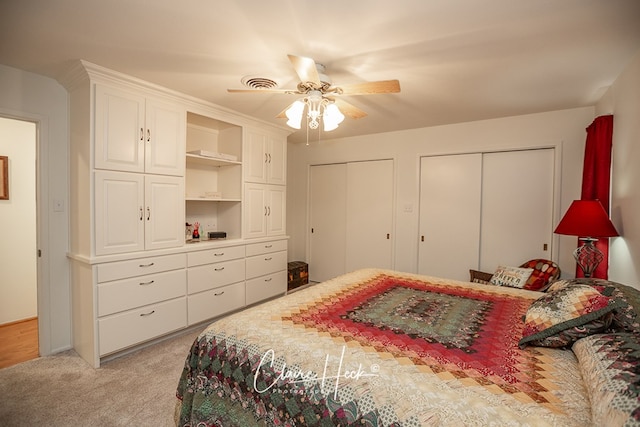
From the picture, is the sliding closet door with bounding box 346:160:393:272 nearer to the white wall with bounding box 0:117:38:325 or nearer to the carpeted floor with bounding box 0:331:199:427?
the carpeted floor with bounding box 0:331:199:427

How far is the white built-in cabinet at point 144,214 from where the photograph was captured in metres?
2.42

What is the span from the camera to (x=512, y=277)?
310 cm

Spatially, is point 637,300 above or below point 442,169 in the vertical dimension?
below

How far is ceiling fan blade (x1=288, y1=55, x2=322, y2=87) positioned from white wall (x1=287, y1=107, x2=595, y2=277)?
2031 mm

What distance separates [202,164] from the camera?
368 cm

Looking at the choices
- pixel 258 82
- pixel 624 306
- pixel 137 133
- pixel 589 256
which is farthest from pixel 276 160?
pixel 624 306

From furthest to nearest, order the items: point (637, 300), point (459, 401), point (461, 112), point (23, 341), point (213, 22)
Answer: point (461, 112), point (23, 341), point (213, 22), point (637, 300), point (459, 401)

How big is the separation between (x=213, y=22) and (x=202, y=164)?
218 centimetres

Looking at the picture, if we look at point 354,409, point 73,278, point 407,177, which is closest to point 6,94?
point 73,278

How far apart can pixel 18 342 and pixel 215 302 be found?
70.9 inches

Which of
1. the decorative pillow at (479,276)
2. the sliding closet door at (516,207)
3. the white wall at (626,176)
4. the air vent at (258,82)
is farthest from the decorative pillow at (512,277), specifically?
the air vent at (258,82)

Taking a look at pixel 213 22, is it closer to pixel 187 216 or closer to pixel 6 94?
pixel 6 94

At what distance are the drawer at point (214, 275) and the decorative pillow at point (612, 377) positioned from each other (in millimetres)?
2977

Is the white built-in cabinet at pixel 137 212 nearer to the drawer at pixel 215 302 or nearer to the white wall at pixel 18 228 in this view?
the drawer at pixel 215 302
